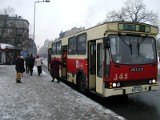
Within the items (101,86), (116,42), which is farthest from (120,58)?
(101,86)

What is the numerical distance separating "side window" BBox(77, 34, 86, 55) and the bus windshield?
3006 millimetres

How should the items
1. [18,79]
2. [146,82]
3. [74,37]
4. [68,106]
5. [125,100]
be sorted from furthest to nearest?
1. [18,79]
2. [74,37]
3. [125,100]
4. [146,82]
5. [68,106]

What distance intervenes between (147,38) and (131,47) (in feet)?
2.93

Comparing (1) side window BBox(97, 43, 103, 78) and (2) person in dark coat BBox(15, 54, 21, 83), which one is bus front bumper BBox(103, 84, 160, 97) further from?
A: (2) person in dark coat BBox(15, 54, 21, 83)

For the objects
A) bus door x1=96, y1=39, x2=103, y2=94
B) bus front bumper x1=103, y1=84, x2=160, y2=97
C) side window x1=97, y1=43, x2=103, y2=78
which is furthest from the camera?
side window x1=97, y1=43, x2=103, y2=78

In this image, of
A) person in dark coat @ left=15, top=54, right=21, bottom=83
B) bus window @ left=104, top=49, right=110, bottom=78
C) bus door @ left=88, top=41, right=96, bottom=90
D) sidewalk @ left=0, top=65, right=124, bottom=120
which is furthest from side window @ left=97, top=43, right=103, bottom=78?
person in dark coat @ left=15, top=54, right=21, bottom=83

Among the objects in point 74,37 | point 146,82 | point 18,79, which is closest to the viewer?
point 146,82

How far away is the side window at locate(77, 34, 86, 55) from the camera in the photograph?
534 inches

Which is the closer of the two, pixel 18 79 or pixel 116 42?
pixel 116 42

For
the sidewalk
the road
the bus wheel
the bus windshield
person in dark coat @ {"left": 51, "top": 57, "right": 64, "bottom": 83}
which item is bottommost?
the road

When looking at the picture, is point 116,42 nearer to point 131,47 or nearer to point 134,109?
point 131,47

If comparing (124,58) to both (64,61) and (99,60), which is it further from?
(64,61)

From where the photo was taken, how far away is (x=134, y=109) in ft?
34.4

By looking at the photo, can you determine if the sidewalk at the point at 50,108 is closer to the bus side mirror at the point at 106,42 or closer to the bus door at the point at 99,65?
the bus door at the point at 99,65
